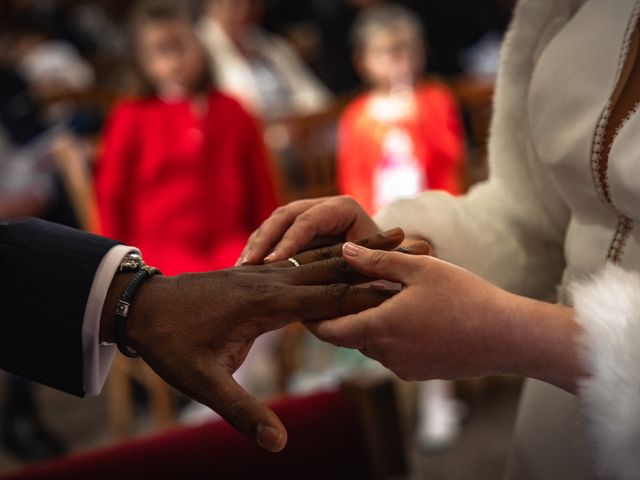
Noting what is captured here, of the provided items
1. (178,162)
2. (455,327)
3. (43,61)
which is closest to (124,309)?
(455,327)

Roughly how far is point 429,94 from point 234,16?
1.09m

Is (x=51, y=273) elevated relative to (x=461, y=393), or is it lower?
elevated

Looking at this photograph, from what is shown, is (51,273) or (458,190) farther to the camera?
(458,190)

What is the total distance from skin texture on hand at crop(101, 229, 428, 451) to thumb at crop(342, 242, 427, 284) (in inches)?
0.6

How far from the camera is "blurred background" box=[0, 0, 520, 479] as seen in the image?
1973mm

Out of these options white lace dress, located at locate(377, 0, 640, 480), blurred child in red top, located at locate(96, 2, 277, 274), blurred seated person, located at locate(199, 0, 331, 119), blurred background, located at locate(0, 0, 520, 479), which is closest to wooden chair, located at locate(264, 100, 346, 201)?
blurred background, located at locate(0, 0, 520, 479)

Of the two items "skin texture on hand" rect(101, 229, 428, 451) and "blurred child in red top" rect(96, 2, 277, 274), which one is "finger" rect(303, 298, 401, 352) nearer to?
"skin texture on hand" rect(101, 229, 428, 451)

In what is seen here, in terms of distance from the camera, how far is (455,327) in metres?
0.61

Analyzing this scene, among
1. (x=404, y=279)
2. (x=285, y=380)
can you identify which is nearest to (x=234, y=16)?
(x=285, y=380)

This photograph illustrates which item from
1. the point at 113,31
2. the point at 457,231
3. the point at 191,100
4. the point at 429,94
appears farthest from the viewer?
the point at 113,31

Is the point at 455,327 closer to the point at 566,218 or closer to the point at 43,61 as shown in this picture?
the point at 566,218

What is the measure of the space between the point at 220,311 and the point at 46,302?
0.16 metres

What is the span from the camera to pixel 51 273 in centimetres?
67

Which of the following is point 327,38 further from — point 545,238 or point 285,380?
point 545,238
